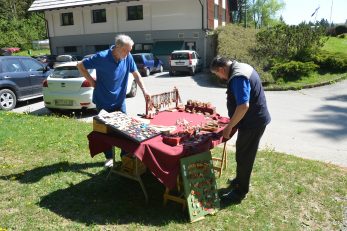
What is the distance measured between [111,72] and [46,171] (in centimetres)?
199

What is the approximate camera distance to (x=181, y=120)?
4871mm

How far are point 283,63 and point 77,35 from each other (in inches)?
766

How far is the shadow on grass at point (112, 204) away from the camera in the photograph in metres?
4.16

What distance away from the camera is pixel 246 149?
4.35 meters

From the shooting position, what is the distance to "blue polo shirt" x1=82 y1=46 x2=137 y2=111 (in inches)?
194

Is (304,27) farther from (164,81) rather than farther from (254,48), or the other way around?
(164,81)

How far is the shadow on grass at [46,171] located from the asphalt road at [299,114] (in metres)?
3.16

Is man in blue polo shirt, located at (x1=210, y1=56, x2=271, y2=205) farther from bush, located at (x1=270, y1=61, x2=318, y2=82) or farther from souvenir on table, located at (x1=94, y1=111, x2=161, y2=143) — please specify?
bush, located at (x1=270, y1=61, x2=318, y2=82)

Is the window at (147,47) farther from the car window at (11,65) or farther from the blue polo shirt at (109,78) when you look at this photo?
the blue polo shirt at (109,78)

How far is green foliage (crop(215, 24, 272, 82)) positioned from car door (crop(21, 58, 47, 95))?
32.1 feet

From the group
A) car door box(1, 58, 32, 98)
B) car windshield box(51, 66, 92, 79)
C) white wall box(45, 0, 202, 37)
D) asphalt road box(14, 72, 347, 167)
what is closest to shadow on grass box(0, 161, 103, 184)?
asphalt road box(14, 72, 347, 167)

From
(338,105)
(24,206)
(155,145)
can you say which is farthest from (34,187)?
(338,105)

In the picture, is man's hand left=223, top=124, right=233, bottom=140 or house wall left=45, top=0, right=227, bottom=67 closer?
man's hand left=223, top=124, right=233, bottom=140

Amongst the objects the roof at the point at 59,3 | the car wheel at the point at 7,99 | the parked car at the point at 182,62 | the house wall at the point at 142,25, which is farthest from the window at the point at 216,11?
the car wheel at the point at 7,99
